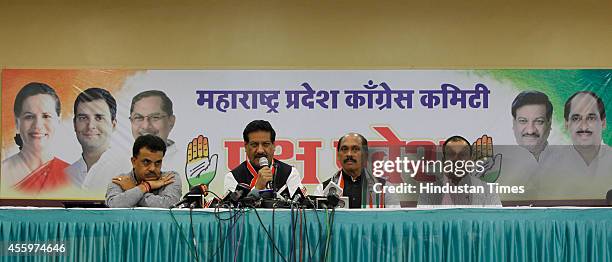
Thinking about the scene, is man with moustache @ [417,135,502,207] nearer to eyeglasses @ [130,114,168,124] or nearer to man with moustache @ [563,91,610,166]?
man with moustache @ [563,91,610,166]

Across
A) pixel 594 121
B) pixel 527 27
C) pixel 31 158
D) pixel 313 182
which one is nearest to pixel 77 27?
pixel 31 158

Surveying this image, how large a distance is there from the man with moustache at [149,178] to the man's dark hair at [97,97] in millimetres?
251

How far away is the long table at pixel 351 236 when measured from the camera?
265 centimetres

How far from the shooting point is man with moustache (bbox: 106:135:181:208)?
4.11m

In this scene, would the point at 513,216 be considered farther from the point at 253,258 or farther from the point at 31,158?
the point at 31,158

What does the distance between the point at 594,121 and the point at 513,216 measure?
1859 mm

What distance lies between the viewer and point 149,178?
423cm

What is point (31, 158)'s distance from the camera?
4.25 metres

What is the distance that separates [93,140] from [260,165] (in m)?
1.07

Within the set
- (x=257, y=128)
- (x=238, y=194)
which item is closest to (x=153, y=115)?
(x=257, y=128)

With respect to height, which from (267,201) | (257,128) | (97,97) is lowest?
(267,201)

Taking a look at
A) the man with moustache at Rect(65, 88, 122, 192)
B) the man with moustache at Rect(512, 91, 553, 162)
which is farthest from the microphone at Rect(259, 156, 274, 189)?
Result: the man with moustache at Rect(512, 91, 553, 162)

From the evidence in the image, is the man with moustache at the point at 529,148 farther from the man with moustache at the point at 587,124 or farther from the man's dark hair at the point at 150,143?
the man's dark hair at the point at 150,143

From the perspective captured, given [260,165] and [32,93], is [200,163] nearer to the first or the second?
[260,165]
